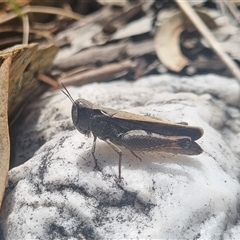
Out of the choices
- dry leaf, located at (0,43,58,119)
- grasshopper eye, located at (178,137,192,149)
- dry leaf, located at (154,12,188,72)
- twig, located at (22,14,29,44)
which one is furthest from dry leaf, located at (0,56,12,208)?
dry leaf, located at (154,12,188,72)

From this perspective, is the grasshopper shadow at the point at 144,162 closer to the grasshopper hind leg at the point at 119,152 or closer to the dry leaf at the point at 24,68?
the grasshopper hind leg at the point at 119,152

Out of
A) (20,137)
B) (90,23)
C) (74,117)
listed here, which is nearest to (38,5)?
(90,23)

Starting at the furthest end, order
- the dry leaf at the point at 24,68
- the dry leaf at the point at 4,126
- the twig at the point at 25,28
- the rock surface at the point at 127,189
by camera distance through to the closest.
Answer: the twig at the point at 25,28 < the dry leaf at the point at 24,68 < the dry leaf at the point at 4,126 < the rock surface at the point at 127,189

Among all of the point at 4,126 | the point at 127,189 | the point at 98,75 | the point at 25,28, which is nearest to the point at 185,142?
the point at 127,189

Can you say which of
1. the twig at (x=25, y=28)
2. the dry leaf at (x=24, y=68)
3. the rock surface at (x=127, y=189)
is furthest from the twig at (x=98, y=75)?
the rock surface at (x=127, y=189)

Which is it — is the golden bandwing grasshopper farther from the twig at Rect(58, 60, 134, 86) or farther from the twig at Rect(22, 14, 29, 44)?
the twig at Rect(22, 14, 29, 44)
